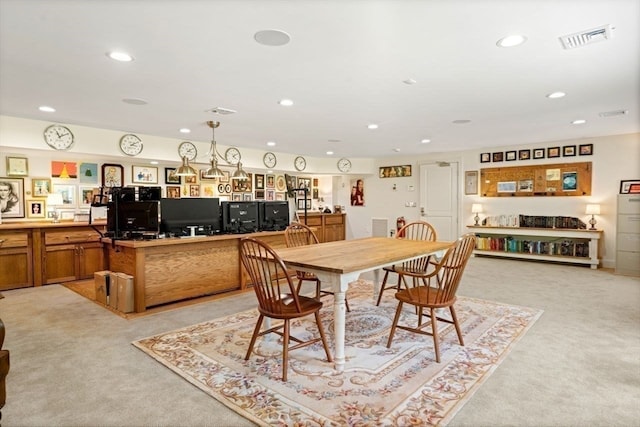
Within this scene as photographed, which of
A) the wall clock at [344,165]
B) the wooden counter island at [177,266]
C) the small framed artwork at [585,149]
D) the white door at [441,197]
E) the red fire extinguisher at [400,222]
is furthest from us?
the wall clock at [344,165]

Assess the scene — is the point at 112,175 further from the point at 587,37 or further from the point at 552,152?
the point at 552,152

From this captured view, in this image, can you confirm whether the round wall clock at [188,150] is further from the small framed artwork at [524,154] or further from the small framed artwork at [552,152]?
the small framed artwork at [552,152]

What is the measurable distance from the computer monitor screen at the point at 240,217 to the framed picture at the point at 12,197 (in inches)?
132

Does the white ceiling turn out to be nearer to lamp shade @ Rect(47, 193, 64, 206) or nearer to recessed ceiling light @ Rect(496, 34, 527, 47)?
recessed ceiling light @ Rect(496, 34, 527, 47)

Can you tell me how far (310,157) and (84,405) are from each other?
6977 mm

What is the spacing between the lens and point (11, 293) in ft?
15.7

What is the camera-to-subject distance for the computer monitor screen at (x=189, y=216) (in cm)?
446

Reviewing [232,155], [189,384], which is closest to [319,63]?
[189,384]

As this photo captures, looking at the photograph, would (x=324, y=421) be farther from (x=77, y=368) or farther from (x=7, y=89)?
(x=7, y=89)

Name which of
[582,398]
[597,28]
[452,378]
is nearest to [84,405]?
[452,378]

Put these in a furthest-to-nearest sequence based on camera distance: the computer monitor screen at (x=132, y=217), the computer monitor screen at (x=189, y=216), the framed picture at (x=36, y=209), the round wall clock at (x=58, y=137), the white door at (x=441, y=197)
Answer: the white door at (x=441, y=197) < the framed picture at (x=36, y=209) < the round wall clock at (x=58, y=137) < the computer monitor screen at (x=189, y=216) < the computer monitor screen at (x=132, y=217)

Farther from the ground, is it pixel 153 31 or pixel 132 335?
pixel 153 31

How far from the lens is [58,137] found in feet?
15.9

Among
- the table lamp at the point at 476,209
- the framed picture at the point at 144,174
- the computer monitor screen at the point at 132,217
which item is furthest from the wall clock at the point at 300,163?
the computer monitor screen at the point at 132,217
